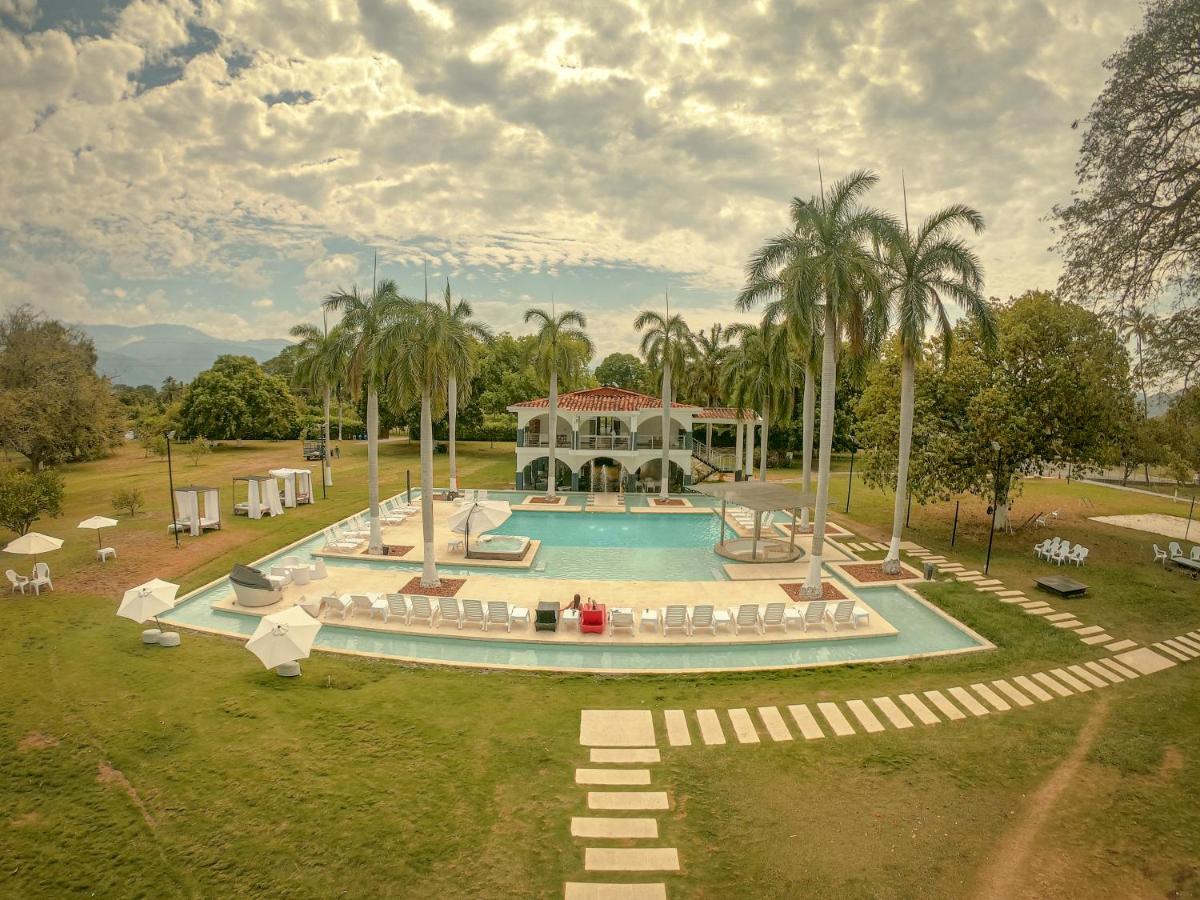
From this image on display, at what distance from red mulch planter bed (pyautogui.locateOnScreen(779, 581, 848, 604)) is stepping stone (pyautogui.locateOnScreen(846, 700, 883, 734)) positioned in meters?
6.36

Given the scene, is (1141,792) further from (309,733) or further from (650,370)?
(650,370)

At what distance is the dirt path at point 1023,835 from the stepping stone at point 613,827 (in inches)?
170

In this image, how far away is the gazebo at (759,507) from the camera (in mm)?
22656

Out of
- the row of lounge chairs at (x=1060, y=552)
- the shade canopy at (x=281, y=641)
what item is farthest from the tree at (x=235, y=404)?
the row of lounge chairs at (x=1060, y=552)

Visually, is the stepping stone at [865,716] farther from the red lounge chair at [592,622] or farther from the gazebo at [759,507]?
the gazebo at [759,507]

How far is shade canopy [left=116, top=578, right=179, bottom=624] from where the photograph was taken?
47.8 feet

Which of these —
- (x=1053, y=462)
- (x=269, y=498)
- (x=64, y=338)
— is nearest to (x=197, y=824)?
(x=269, y=498)

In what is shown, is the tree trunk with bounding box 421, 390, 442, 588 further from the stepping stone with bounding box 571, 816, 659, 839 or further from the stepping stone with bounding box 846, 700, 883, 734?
the stepping stone with bounding box 846, 700, 883, 734

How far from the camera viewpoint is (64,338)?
55.7m

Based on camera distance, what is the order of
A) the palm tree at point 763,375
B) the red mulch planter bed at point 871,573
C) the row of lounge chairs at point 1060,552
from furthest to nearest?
the palm tree at point 763,375 < the row of lounge chairs at point 1060,552 < the red mulch planter bed at point 871,573

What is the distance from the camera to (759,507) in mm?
22078

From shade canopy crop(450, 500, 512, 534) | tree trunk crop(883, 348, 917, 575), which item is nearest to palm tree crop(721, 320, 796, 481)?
tree trunk crop(883, 348, 917, 575)

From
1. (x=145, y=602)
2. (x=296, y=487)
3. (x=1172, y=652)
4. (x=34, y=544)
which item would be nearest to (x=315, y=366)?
(x=296, y=487)

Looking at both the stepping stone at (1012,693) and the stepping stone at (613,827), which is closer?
the stepping stone at (613,827)
